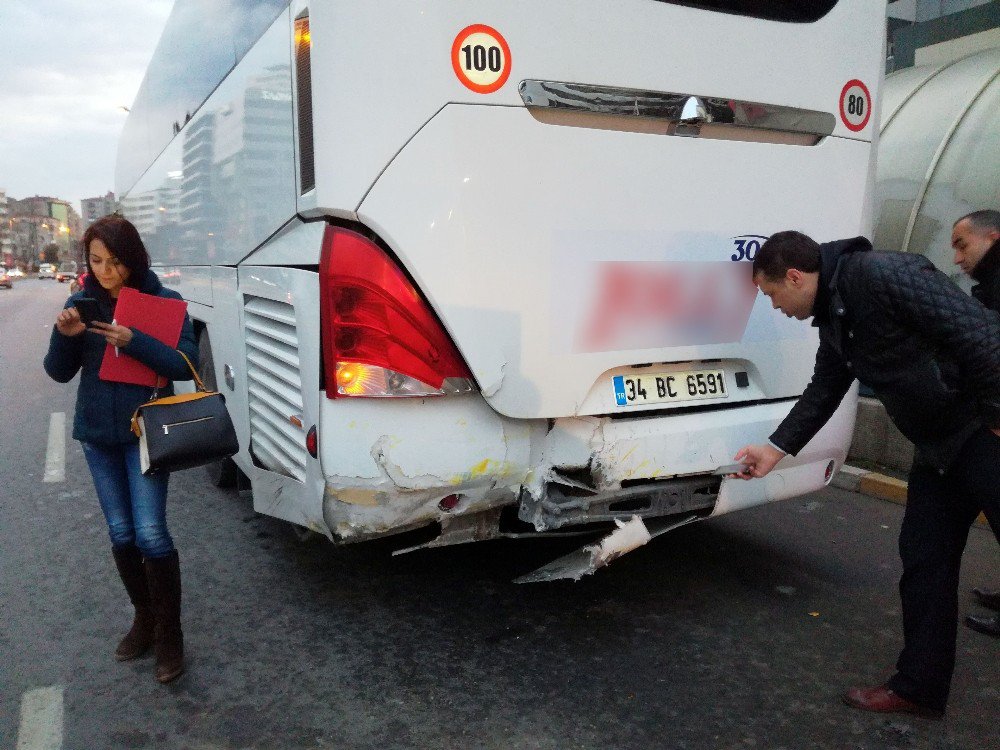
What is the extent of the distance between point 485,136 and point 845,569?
2986 millimetres

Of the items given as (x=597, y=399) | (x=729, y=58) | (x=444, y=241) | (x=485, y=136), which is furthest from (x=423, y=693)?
(x=729, y=58)

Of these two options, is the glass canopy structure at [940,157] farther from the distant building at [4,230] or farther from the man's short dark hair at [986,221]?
the distant building at [4,230]

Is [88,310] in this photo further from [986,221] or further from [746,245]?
[986,221]

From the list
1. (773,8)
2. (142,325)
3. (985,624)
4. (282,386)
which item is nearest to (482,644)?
(282,386)

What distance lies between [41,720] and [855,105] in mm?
4033

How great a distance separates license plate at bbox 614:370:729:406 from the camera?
324 cm

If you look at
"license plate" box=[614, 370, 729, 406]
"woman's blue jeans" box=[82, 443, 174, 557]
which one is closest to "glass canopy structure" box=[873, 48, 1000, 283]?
"license plate" box=[614, 370, 729, 406]

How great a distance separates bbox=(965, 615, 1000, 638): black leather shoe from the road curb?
185 centimetres

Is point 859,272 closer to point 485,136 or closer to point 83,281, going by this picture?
point 485,136

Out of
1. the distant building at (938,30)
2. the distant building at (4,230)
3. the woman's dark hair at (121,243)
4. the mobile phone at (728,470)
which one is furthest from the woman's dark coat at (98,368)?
the distant building at (4,230)

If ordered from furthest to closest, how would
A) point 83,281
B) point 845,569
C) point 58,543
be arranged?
point 58,543 < point 845,569 < point 83,281

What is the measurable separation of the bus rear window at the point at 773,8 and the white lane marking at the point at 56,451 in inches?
212

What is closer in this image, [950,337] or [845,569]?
[950,337]

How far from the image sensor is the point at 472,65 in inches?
110
